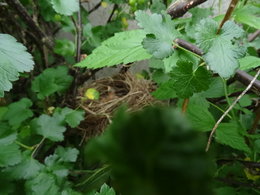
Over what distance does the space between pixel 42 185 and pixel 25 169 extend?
0.10m

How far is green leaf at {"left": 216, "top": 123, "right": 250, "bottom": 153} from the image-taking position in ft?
2.11

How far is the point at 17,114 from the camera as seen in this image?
3.27 ft

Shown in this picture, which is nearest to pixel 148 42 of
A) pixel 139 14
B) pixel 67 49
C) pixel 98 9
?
pixel 139 14

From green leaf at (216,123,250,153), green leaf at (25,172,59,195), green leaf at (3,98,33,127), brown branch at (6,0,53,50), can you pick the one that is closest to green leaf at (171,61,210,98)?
green leaf at (216,123,250,153)

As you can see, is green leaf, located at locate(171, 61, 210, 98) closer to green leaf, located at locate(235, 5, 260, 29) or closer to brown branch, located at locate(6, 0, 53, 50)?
green leaf, located at locate(235, 5, 260, 29)

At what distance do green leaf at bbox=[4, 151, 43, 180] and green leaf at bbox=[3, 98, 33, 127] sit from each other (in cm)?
26

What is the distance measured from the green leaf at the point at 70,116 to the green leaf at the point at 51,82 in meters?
0.11

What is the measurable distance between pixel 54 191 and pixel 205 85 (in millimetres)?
360

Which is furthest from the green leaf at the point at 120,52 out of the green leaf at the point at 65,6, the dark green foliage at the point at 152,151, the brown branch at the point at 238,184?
the dark green foliage at the point at 152,151

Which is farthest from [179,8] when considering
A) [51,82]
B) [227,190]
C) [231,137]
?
[51,82]

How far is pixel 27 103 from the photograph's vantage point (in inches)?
40.4

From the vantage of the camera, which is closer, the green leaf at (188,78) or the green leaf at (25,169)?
the green leaf at (188,78)

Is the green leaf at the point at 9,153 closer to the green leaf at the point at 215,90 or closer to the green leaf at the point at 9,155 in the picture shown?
the green leaf at the point at 9,155

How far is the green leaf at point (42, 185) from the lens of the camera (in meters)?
0.61
